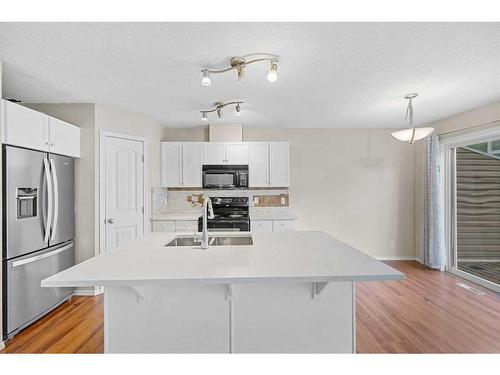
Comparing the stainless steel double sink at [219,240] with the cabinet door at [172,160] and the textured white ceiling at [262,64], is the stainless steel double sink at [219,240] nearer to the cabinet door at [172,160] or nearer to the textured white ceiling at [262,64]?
the textured white ceiling at [262,64]

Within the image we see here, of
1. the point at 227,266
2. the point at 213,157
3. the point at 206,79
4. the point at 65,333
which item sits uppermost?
the point at 206,79

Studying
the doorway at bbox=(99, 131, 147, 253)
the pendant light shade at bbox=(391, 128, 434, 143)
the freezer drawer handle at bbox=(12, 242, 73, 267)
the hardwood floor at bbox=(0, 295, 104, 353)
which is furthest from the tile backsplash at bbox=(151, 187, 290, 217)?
the pendant light shade at bbox=(391, 128, 434, 143)

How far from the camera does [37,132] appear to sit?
9.43 feet

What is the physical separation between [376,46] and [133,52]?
5.81 ft

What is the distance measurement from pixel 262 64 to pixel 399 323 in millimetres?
2611

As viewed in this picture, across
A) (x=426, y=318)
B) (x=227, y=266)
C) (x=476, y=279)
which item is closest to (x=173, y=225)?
(x=227, y=266)

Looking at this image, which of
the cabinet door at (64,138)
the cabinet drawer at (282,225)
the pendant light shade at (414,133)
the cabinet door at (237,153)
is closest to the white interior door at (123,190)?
the cabinet door at (64,138)

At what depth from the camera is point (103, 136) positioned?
146 inches

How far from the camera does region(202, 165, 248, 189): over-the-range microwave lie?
470 cm

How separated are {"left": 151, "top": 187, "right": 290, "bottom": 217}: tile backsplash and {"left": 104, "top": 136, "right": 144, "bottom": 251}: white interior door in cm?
78

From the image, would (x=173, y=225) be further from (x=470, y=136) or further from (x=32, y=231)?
(x=470, y=136)

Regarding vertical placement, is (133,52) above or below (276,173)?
above

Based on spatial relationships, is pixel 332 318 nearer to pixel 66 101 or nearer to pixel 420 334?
pixel 420 334

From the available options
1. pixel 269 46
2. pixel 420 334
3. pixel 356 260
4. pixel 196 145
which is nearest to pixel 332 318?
pixel 356 260
